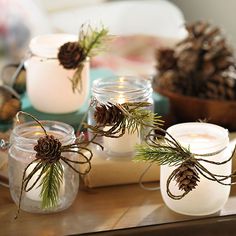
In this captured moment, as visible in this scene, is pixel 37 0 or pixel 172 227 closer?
pixel 172 227

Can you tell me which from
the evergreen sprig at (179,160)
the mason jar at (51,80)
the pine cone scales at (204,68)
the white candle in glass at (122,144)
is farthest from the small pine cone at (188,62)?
the evergreen sprig at (179,160)

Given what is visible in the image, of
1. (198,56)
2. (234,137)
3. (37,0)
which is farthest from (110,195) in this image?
(37,0)

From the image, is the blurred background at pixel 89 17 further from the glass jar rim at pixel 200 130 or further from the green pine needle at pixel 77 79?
the glass jar rim at pixel 200 130

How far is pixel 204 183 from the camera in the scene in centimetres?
83

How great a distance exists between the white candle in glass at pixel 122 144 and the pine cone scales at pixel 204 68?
33 centimetres

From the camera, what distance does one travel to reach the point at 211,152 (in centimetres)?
82

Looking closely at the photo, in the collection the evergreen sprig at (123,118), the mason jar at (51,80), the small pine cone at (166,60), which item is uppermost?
the evergreen sprig at (123,118)

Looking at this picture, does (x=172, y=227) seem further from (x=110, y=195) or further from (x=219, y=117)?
(x=219, y=117)

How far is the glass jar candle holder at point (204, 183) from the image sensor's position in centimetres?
83

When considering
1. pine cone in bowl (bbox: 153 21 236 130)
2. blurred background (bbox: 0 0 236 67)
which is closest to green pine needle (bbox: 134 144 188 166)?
pine cone in bowl (bbox: 153 21 236 130)

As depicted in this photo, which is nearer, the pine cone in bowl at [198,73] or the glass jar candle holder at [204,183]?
the glass jar candle holder at [204,183]

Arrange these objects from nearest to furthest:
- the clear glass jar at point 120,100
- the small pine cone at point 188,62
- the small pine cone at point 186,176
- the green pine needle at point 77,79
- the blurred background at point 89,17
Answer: the small pine cone at point 186,176
the clear glass jar at point 120,100
the green pine needle at point 77,79
the small pine cone at point 188,62
the blurred background at point 89,17

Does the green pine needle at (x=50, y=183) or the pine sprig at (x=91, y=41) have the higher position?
the pine sprig at (x=91, y=41)

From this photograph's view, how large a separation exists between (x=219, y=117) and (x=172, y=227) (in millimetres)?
374
